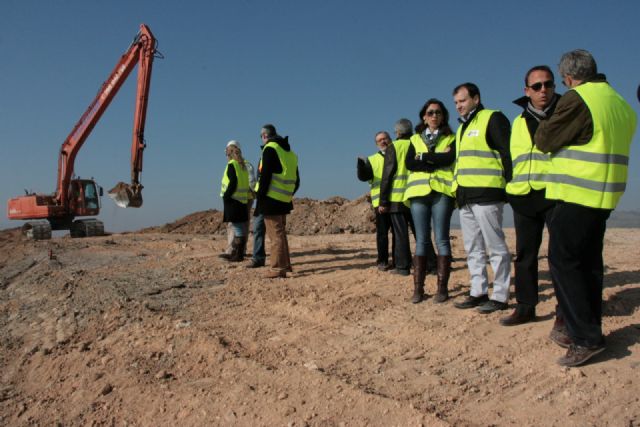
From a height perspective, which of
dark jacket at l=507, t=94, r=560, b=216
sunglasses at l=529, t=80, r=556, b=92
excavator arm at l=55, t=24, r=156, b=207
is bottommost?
dark jacket at l=507, t=94, r=560, b=216

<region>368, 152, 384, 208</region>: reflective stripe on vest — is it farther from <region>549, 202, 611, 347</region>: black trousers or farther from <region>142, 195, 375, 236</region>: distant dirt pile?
<region>142, 195, 375, 236</region>: distant dirt pile

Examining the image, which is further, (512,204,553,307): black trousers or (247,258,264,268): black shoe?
(247,258,264,268): black shoe

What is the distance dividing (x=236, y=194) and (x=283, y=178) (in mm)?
1700

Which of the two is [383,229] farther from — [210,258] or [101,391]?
[101,391]

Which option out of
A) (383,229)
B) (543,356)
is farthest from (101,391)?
(383,229)

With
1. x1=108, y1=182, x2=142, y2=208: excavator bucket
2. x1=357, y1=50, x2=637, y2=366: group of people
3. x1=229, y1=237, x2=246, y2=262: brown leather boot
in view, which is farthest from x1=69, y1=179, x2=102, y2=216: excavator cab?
x1=357, y1=50, x2=637, y2=366: group of people

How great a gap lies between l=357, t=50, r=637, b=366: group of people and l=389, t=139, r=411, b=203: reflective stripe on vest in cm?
96

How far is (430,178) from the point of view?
200 inches

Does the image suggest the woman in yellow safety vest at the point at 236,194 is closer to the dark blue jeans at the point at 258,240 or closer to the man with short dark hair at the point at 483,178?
the dark blue jeans at the point at 258,240

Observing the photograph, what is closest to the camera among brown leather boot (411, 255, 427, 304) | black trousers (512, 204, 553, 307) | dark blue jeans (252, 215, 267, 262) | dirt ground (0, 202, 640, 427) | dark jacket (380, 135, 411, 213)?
dirt ground (0, 202, 640, 427)

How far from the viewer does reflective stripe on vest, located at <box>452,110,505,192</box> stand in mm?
4399

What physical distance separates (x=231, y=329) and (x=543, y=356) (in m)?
2.73

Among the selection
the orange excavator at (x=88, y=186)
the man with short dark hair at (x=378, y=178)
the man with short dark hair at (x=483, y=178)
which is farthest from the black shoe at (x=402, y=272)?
the orange excavator at (x=88, y=186)

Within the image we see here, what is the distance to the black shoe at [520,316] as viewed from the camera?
4.15m
